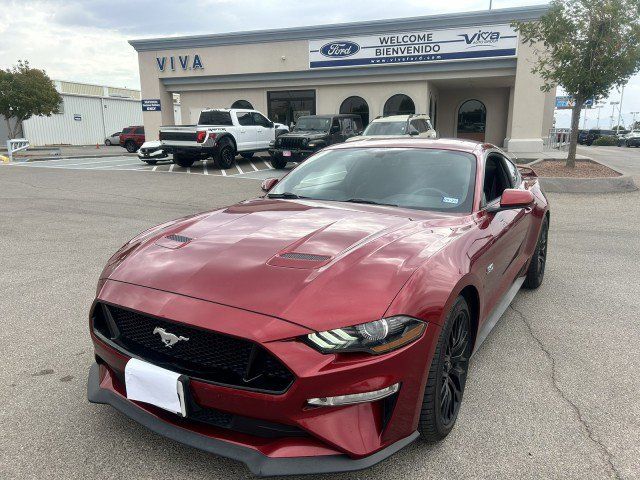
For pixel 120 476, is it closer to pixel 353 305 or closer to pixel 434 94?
pixel 353 305

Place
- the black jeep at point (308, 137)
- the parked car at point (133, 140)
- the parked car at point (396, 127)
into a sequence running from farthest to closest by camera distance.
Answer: the parked car at point (133, 140) → the black jeep at point (308, 137) → the parked car at point (396, 127)

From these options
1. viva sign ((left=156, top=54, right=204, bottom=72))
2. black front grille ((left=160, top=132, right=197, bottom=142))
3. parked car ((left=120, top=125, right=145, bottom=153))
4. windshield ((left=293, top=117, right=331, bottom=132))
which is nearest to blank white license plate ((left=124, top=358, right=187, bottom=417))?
black front grille ((left=160, top=132, right=197, bottom=142))

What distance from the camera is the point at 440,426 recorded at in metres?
2.43

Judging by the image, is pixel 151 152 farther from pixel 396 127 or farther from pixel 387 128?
pixel 396 127

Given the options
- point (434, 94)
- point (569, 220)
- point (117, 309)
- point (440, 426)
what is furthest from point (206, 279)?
point (434, 94)

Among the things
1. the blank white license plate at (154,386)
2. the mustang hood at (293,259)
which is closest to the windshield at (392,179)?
the mustang hood at (293,259)

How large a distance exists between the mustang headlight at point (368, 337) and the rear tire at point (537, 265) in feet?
10.3

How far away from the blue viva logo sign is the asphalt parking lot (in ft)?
51.8

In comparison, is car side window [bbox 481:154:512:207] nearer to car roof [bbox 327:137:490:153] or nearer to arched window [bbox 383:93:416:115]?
car roof [bbox 327:137:490:153]

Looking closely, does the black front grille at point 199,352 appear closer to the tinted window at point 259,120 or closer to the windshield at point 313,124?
the windshield at point 313,124

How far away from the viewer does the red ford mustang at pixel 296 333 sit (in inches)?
78.2

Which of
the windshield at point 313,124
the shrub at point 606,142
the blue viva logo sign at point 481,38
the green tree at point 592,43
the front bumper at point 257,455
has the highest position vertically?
the blue viva logo sign at point 481,38

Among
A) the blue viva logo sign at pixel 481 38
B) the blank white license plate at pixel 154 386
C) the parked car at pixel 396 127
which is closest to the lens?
the blank white license plate at pixel 154 386

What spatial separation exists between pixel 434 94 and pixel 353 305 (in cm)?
2471
